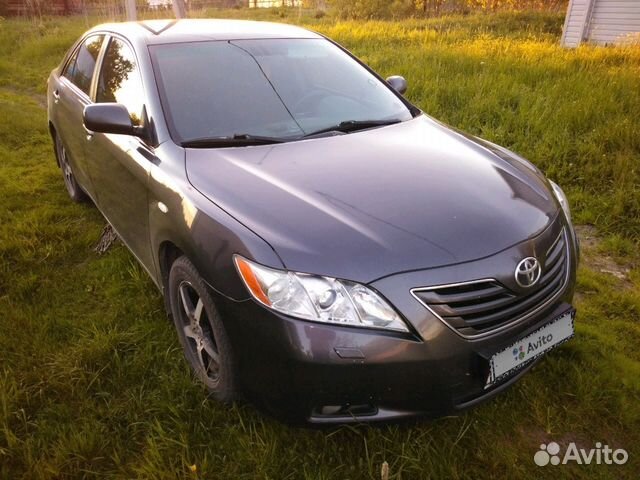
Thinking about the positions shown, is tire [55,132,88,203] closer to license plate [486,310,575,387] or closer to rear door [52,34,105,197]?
rear door [52,34,105,197]

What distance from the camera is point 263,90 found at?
8.75ft

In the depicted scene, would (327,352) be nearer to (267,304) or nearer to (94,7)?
(267,304)

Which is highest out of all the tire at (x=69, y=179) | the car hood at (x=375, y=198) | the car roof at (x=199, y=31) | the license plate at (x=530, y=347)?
the car roof at (x=199, y=31)

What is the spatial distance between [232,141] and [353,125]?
0.67m

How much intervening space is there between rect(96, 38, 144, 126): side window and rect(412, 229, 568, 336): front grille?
1.73 metres

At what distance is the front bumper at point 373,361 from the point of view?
1.60 m

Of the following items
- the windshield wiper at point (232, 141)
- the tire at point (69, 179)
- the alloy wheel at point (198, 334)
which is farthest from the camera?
the tire at point (69, 179)

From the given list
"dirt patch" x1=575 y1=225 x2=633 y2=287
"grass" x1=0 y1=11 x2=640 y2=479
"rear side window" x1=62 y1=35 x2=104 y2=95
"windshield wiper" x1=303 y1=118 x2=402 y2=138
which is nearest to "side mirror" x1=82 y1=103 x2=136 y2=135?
"windshield wiper" x1=303 y1=118 x2=402 y2=138

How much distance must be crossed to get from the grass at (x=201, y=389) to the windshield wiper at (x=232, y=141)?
3.22 ft

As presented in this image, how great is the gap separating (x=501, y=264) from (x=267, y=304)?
2.65 ft

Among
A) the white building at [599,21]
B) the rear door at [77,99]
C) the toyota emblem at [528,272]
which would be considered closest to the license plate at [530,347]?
the toyota emblem at [528,272]

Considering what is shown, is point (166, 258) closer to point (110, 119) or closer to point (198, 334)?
Answer: point (198, 334)

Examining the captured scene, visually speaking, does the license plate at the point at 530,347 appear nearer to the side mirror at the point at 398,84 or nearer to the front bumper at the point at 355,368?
the front bumper at the point at 355,368

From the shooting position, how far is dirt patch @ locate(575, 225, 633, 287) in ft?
10.9
